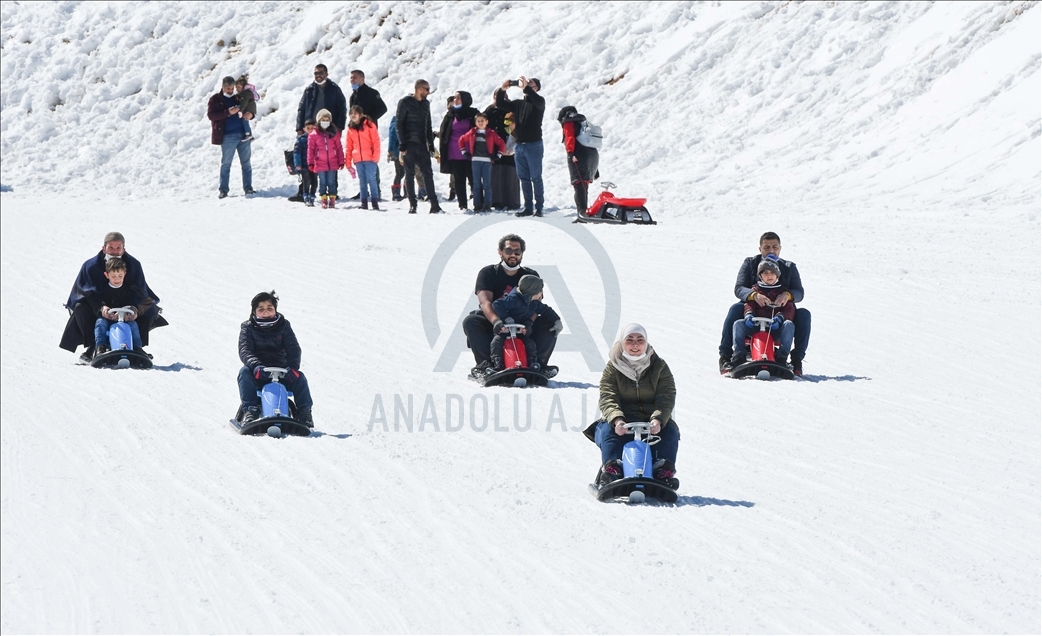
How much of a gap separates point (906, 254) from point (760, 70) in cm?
837

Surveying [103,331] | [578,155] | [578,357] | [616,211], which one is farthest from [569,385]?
[578,155]

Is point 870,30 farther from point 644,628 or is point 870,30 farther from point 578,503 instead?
point 644,628

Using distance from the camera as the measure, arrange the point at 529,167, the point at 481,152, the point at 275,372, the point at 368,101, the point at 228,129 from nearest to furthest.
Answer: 1. the point at 275,372
2. the point at 529,167
3. the point at 481,152
4. the point at 368,101
5. the point at 228,129

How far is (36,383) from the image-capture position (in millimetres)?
10672

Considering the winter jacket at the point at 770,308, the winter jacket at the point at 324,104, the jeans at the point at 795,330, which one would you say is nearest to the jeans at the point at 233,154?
the winter jacket at the point at 324,104

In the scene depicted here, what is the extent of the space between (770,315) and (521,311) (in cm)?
207

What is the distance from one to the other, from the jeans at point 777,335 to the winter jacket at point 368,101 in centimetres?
1121

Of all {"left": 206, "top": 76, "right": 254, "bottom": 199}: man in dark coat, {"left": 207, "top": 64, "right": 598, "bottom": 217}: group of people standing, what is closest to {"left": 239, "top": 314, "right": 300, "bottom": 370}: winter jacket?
{"left": 207, "top": 64, "right": 598, "bottom": 217}: group of people standing

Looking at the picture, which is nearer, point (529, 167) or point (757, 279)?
point (757, 279)

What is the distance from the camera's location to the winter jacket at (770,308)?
10.5 m

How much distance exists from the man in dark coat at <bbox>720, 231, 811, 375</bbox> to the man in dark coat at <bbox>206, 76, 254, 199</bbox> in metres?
13.1

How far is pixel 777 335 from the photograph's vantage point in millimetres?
10508

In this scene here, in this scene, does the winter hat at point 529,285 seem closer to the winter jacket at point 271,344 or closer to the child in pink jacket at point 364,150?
the winter jacket at point 271,344

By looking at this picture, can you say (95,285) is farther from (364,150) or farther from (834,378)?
(364,150)
